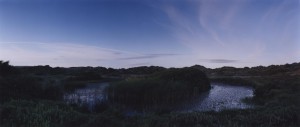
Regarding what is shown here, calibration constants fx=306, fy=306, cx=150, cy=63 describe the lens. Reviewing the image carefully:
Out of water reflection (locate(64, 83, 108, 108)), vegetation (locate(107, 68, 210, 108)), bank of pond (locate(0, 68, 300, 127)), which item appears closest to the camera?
bank of pond (locate(0, 68, 300, 127))

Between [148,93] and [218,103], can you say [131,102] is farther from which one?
[218,103]

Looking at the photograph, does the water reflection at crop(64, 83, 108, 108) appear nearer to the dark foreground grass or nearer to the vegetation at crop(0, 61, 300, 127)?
the vegetation at crop(0, 61, 300, 127)

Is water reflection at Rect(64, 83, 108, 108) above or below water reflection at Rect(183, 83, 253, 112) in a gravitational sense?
above

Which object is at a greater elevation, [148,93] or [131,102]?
[148,93]

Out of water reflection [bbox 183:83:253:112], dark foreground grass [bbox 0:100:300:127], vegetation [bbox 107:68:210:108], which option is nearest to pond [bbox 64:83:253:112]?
water reflection [bbox 183:83:253:112]

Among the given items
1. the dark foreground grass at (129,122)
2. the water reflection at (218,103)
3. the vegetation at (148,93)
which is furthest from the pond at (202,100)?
the dark foreground grass at (129,122)

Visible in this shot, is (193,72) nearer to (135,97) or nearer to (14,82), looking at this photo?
(135,97)

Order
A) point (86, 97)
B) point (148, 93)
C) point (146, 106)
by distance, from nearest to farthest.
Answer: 1. point (146, 106)
2. point (86, 97)
3. point (148, 93)

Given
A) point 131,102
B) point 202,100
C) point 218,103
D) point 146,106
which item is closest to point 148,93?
point 131,102

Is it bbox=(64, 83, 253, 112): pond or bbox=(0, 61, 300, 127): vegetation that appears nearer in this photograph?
bbox=(0, 61, 300, 127): vegetation

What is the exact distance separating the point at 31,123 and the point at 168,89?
45.6 ft

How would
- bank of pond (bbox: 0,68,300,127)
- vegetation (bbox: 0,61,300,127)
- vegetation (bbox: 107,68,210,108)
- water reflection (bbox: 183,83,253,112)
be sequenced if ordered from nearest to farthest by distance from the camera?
vegetation (bbox: 0,61,300,127)
bank of pond (bbox: 0,68,300,127)
water reflection (bbox: 183,83,253,112)
vegetation (bbox: 107,68,210,108)

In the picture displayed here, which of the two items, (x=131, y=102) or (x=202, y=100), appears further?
(x=202, y=100)

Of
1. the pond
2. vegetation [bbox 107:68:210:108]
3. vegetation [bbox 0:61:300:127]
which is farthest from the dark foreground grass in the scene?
vegetation [bbox 107:68:210:108]
